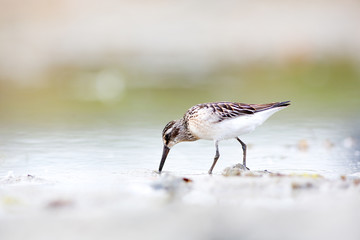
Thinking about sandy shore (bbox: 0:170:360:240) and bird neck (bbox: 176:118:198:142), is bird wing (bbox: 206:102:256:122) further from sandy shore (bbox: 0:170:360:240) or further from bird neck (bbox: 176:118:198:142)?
sandy shore (bbox: 0:170:360:240)

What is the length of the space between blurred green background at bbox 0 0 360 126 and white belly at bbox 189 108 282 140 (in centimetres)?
815

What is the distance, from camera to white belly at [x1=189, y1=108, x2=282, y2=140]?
826 cm

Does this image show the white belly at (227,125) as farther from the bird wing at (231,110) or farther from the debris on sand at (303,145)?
the debris on sand at (303,145)

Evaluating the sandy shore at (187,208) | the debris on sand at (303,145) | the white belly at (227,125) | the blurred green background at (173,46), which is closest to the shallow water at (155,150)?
the debris on sand at (303,145)

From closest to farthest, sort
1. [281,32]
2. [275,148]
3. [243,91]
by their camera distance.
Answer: [275,148], [243,91], [281,32]

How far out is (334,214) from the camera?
5625 mm

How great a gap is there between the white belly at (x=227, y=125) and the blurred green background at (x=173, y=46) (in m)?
8.15

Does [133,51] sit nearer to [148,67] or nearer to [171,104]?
[148,67]

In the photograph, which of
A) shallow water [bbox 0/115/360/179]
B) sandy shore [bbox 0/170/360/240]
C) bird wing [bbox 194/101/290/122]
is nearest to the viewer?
sandy shore [bbox 0/170/360/240]

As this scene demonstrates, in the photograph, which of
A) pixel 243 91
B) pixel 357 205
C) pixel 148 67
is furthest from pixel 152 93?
pixel 357 205

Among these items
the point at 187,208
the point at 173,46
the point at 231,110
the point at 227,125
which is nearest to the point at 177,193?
the point at 187,208

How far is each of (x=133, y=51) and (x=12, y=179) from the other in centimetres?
1317

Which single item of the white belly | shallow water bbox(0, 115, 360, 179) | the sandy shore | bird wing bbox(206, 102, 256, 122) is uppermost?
bird wing bbox(206, 102, 256, 122)

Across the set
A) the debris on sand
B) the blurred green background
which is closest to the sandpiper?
the debris on sand
